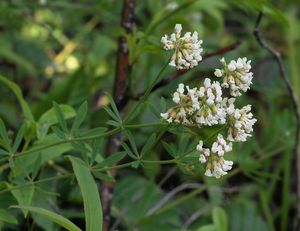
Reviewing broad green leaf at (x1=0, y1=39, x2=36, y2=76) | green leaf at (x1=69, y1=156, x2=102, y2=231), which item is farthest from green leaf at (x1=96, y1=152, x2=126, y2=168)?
broad green leaf at (x1=0, y1=39, x2=36, y2=76)

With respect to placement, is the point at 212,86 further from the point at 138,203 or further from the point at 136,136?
the point at 136,136

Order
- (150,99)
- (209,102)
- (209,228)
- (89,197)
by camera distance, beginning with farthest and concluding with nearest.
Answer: (150,99) < (209,228) < (89,197) < (209,102)

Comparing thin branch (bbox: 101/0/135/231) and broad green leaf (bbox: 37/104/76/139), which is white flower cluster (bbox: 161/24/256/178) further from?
thin branch (bbox: 101/0/135/231)

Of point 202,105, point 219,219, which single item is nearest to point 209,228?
point 219,219

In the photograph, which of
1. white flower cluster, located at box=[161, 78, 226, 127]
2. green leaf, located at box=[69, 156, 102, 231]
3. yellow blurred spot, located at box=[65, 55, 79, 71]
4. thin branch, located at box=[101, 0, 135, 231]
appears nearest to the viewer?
white flower cluster, located at box=[161, 78, 226, 127]

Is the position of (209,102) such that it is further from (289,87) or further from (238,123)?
(289,87)

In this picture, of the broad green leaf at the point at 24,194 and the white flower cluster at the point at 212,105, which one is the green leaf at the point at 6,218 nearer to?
the broad green leaf at the point at 24,194

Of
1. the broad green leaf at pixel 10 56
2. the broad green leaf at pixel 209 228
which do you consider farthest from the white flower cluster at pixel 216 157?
the broad green leaf at pixel 10 56
